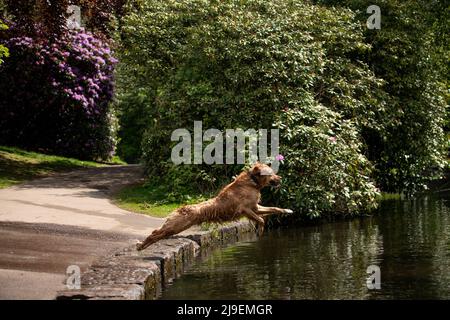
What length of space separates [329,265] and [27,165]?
1578 cm

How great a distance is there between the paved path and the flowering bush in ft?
23.5

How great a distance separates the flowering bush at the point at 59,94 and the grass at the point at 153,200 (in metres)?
9.15

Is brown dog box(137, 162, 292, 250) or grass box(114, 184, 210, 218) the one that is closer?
brown dog box(137, 162, 292, 250)

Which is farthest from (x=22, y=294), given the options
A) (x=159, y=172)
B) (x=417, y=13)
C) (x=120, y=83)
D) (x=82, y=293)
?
(x=120, y=83)

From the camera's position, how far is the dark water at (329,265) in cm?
834

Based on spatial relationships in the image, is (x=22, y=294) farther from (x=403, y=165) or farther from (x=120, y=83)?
(x=120, y=83)

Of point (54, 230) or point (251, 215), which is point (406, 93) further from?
point (54, 230)

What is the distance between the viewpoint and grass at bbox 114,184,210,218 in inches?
617

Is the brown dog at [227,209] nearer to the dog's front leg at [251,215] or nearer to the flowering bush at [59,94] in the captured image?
the dog's front leg at [251,215]

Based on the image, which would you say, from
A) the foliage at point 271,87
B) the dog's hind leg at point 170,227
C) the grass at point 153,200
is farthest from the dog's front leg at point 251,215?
the foliage at point 271,87

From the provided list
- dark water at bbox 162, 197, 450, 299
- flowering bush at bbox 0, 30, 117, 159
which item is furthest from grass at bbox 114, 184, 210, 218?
flowering bush at bbox 0, 30, 117, 159

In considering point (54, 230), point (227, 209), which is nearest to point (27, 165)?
point (54, 230)

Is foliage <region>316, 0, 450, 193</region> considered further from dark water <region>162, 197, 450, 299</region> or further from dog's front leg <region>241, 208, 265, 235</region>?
dog's front leg <region>241, 208, 265, 235</region>

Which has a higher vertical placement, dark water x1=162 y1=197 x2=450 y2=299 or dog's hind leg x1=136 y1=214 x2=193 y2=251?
dog's hind leg x1=136 y1=214 x2=193 y2=251
